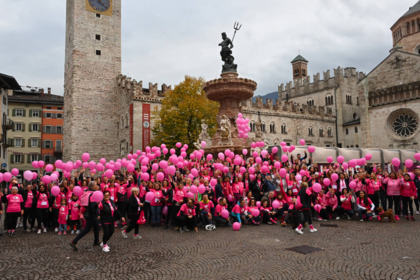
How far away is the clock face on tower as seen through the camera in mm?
37438

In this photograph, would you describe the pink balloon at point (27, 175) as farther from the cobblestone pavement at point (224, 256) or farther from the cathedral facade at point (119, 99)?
the cathedral facade at point (119, 99)

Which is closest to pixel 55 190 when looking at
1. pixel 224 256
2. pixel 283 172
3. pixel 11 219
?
pixel 11 219

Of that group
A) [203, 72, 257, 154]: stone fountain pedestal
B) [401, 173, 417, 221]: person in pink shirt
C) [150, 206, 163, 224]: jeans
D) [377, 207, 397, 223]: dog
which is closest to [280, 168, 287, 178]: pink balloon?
[377, 207, 397, 223]: dog

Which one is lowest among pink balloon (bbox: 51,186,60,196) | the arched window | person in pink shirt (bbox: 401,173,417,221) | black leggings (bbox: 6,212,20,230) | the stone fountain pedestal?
black leggings (bbox: 6,212,20,230)

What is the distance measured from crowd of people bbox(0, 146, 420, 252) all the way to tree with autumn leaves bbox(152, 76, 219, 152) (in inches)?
713

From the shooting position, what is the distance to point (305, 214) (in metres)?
9.32

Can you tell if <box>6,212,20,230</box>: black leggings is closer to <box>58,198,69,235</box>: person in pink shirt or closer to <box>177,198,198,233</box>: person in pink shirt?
<box>58,198,69,235</box>: person in pink shirt

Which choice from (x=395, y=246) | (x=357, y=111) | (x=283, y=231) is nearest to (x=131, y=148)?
(x=283, y=231)

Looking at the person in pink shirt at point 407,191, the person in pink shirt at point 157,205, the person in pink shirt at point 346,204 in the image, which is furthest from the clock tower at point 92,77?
the person in pink shirt at point 407,191

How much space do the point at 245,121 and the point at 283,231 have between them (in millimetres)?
7292

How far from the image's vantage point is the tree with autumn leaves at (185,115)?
30328mm

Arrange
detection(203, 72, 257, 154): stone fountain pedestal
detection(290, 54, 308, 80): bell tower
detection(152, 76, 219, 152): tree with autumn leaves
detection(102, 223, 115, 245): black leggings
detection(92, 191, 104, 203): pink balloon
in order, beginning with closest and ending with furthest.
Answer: detection(92, 191, 104, 203): pink balloon
detection(102, 223, 115, 245): black leggings
detection(203, 72, 257, 154): stone fountain pedestal
detection(152, 76, 219, 152): tree with autumn leaves
detection(290, 54, 308, 80): bell tower

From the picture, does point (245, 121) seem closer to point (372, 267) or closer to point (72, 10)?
point (372, 267)

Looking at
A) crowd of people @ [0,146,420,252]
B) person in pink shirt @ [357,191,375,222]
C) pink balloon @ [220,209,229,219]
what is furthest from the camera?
person in pink shirt @ [357,191,375,222]
